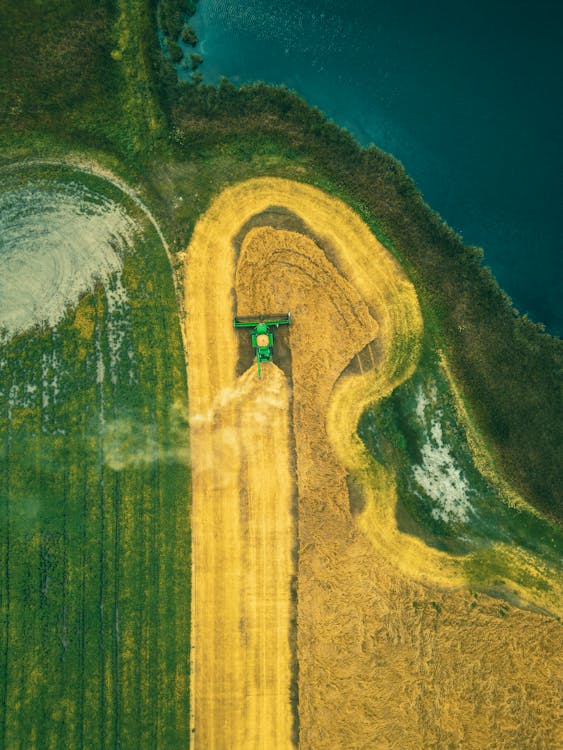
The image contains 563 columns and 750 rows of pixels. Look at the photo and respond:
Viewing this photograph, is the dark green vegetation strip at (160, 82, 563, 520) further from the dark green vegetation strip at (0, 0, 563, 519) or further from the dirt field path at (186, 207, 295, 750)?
the dirt field path at (186, 207, 295, 750)

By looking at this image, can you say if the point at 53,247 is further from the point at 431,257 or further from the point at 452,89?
the point at 452,89

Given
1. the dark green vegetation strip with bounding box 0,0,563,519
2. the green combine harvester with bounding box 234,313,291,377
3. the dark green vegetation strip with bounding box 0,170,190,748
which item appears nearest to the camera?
the dark green vegetation strip with bounding box 0,170,190,748

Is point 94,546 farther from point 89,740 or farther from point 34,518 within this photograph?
point 89,740

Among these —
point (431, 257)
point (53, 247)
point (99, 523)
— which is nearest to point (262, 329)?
point (431, 257)

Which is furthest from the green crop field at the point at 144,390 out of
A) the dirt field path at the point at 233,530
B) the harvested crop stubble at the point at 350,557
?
the dirt field path at the point at 233,530

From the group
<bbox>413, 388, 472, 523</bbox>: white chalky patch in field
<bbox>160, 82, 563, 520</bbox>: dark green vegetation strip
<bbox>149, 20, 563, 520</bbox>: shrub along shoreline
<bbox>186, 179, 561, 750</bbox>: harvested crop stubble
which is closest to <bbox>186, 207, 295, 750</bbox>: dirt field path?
<bbox>186, 179, 561, 750</bbox>: harvested crop stubble

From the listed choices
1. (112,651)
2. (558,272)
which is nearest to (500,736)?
(112,651)
